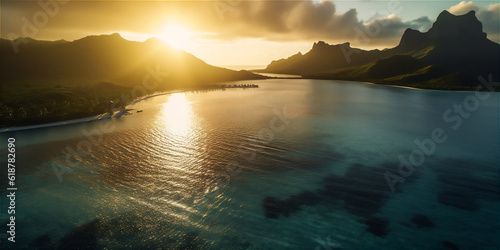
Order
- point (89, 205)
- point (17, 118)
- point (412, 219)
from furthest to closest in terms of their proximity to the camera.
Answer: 1. point (17, 118)
2. point (89, 205)
3. point (412, 219)

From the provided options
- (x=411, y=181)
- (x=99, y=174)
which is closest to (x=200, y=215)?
(x=99, y=174)

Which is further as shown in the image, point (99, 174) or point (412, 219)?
point (99, 174)

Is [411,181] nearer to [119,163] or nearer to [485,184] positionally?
[485,184]

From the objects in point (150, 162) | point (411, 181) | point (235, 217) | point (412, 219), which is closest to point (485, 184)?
point (411, 181)

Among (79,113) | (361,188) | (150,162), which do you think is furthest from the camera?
(79,113)

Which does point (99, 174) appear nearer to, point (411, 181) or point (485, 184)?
point (411, 181)

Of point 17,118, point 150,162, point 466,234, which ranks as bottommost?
point 466,234

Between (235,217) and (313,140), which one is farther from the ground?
(313,140)
